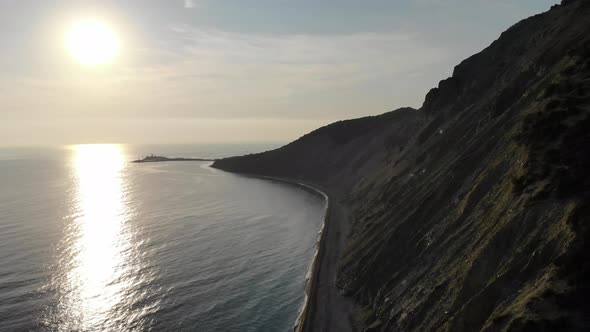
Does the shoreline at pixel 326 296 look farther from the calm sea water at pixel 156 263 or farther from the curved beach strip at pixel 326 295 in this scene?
the calm sea water at pixel 156 263

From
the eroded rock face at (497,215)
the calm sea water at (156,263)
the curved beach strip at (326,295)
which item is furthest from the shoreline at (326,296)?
the eroded rock face at (497,215)

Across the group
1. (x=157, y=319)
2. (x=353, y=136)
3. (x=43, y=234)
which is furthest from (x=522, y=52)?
(x=353, y=136)

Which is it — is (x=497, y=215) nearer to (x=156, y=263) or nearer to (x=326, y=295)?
(x=326, y=295)

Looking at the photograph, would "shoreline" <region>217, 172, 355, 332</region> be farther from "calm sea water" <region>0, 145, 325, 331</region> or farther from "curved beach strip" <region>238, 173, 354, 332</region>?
"calm sea water" <region>0, 145, 325, 331</region>

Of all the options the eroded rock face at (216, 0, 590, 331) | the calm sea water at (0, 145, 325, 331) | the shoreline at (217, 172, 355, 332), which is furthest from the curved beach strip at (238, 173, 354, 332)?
the eroded rock face at (216, 0, 590, 331)

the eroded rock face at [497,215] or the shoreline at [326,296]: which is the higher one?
the eroded rock face at [497,215]

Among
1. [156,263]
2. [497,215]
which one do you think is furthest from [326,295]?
[156,263]
